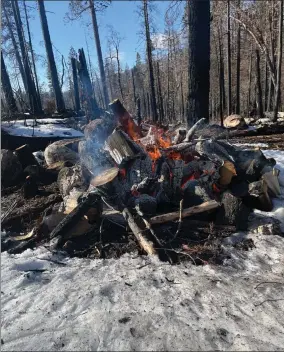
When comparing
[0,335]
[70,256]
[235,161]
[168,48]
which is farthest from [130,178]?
[168,48]

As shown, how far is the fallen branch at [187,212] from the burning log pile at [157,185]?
1 cm

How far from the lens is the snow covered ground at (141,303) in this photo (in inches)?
84.6

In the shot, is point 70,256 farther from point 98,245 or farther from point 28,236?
point 28,236

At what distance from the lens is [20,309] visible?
8.28ft

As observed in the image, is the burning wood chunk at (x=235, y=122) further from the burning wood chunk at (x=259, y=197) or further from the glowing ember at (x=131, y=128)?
the burning wood chunk at (x=259, y=197)

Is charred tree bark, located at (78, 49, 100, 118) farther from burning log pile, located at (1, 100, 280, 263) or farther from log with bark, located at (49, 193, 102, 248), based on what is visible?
log with bark, located at (49, 193, 102, 248)

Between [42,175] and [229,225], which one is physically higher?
[42,175]

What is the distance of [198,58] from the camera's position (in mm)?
7020

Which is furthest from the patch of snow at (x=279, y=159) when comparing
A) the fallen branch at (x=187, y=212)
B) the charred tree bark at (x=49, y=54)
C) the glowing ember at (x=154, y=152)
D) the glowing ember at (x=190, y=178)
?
the charred tree bark at (x=49, y=54)

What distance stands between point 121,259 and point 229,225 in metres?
1.61

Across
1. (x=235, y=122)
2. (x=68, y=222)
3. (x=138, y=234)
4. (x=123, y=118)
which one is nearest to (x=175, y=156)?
(x=123, y=118)

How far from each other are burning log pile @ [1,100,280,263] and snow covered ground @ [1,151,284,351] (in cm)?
39

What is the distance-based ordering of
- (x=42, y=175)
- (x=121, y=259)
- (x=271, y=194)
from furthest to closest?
(x=42, y=175) < (x=271, y=194) < (x=121, y=259)

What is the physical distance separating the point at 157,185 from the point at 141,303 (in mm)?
2056
